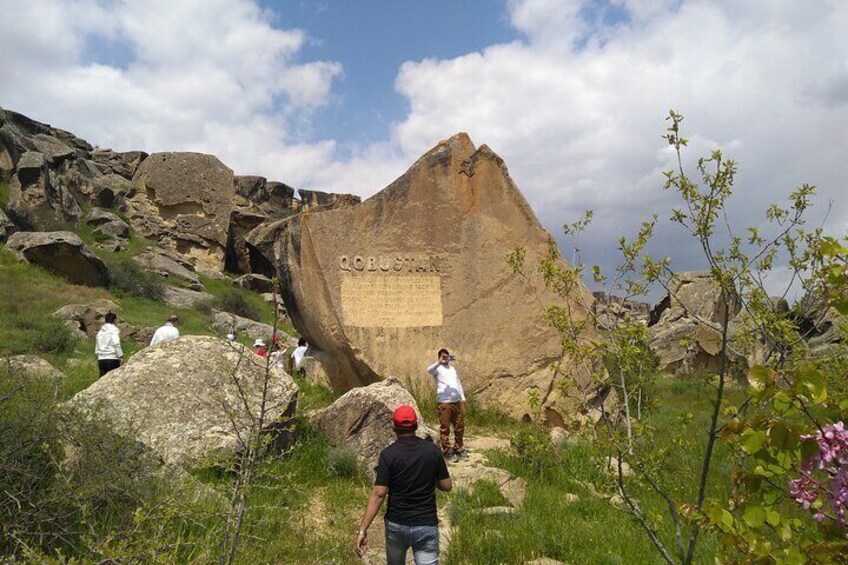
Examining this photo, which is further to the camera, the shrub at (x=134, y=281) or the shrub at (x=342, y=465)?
the shrub at (x=134, y=281)

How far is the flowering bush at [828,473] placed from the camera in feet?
4.91

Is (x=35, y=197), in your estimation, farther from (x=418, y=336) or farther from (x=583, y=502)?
(x=583, y=502)

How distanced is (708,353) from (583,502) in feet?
39.8

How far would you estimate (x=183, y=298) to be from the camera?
2072cm

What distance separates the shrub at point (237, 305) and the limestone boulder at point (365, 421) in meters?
16.0

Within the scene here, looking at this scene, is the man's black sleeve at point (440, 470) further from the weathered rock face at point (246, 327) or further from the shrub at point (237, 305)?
the shrub at point (237, 305)

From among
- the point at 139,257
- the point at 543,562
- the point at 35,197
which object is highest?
the point at 35,197

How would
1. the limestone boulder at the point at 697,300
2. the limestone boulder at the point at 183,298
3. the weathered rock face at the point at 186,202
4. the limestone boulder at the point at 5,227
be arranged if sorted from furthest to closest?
the weathered rock face at the point at 186,202, the limestone boulder at the point at 183,298, the limestone boulder at the point at 5,227, the limestone boulder at the point at 697,300

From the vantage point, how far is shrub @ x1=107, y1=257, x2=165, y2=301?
19.3 m

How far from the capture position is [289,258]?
27.8 feet

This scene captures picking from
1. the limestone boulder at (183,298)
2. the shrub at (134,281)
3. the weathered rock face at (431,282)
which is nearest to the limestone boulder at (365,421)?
the weathered rock face at (431,282)

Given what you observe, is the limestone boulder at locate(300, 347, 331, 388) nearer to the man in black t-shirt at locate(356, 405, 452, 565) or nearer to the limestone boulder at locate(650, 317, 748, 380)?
the man in black t-shirt at locate(356, 405, 452, 565)

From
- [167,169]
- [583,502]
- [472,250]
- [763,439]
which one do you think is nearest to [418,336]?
[472,250]

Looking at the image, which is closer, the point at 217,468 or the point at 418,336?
the point at 217,468
